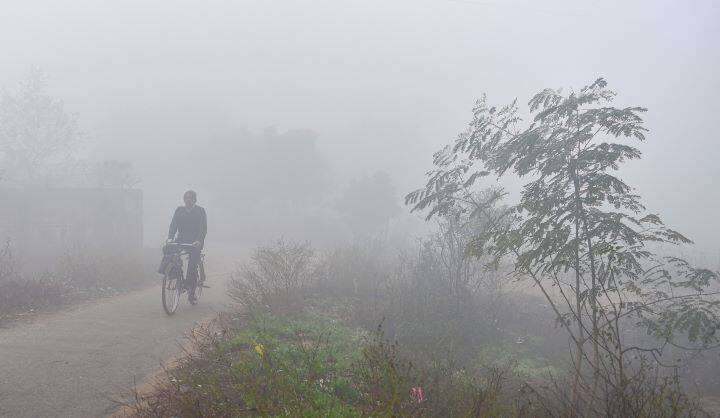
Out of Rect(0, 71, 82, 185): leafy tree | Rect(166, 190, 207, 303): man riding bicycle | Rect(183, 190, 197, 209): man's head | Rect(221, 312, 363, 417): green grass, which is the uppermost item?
Rect(0, 71, 82, 185): leafy tree

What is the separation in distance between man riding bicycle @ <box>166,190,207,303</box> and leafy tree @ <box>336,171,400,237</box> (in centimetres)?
2766

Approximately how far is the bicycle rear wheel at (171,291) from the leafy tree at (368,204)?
1106 inches

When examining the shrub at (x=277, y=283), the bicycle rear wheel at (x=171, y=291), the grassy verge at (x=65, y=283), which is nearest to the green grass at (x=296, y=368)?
the shrub at (x=277, y=283)

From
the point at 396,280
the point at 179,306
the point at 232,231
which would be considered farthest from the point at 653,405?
the point at 232,231

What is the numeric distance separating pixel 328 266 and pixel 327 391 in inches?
330

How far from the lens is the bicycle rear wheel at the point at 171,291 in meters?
7.61

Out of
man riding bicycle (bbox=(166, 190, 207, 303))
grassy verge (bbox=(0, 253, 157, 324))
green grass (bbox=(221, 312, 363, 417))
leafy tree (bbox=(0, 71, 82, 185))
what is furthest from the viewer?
leafy tree (bbox=(0, 71, 82, 185))

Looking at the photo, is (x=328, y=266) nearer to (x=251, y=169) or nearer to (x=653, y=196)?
(x=251, y=169)

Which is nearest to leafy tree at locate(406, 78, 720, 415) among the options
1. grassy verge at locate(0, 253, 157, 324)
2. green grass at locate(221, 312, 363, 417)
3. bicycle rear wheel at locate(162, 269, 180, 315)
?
green grass at locate(221, 312, 363, 417)

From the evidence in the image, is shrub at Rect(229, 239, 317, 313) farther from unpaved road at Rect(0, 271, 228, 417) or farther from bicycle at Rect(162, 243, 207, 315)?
bicycle at Rect(162, 243, 207, 315)

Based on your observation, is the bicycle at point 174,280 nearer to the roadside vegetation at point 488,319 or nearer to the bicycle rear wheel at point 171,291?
the bicycle rear wheel at point 171,291

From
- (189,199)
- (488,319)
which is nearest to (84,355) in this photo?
(189,199)

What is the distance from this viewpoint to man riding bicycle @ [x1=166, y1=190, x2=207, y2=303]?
328 inches

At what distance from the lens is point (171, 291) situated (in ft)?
25.9
